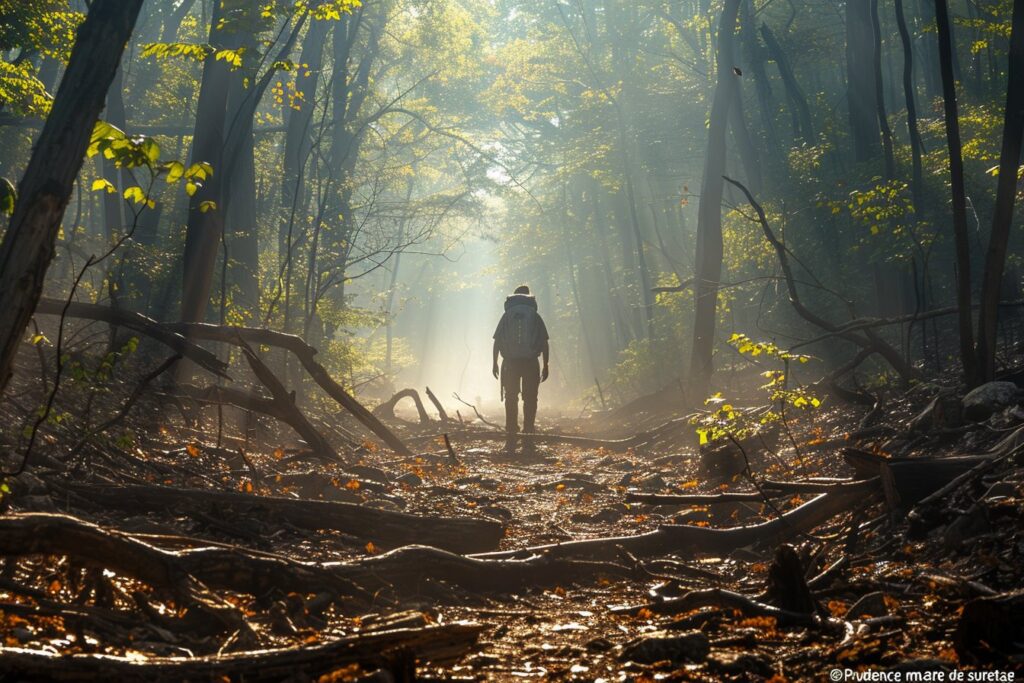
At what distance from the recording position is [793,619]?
3.84 m

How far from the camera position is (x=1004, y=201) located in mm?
7492

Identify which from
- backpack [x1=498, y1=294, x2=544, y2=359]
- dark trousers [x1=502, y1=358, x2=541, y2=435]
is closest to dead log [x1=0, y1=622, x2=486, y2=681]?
backpack [x1=498, y1=294, x2=544, y2=359]

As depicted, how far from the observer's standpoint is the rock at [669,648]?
3.48 metres

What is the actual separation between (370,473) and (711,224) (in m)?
10.7

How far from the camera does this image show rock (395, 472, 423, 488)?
26.9ft

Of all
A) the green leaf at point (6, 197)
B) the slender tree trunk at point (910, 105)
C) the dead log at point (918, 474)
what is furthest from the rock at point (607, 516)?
the slender tree trunk at point (910, 105)

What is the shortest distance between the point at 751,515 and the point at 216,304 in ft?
34.9

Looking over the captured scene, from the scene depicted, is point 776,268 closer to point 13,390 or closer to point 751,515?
point 751,515

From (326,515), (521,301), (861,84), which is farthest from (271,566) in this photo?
(861,84)

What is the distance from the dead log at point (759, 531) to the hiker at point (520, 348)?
726 centimetres

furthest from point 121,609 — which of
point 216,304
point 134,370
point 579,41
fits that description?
point 579,41

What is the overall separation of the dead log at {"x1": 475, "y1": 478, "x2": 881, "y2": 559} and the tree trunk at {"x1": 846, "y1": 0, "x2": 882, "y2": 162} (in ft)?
45.2

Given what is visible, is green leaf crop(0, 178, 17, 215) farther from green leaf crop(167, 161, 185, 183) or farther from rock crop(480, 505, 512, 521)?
rock crop(480, 505, 512, 521)

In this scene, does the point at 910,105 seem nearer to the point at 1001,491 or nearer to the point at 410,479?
the point at 1001,491
